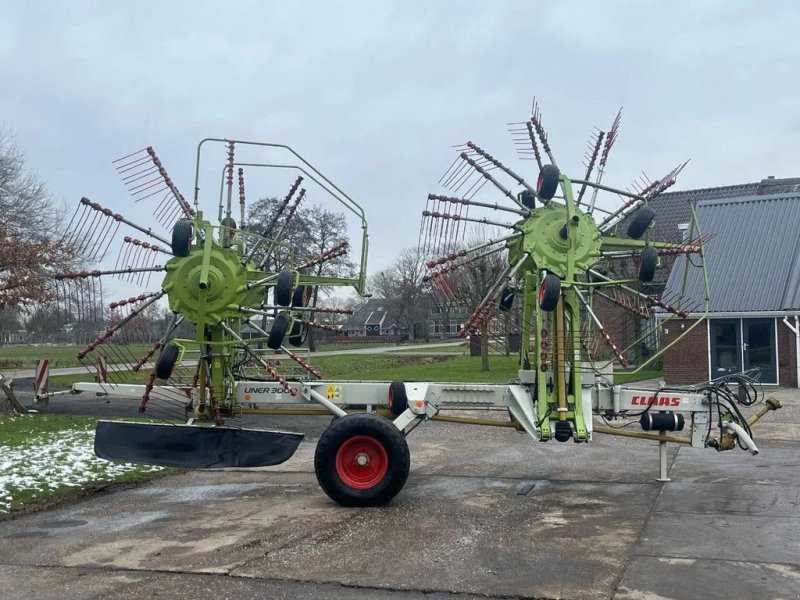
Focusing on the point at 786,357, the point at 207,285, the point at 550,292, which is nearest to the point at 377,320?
the point at 786,357

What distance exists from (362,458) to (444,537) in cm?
157

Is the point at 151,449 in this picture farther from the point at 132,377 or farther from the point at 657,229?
the point at 657,229

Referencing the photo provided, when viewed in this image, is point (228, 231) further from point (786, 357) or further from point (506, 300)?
point (786, 357)

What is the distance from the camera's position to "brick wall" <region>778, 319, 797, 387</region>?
77.7 feet

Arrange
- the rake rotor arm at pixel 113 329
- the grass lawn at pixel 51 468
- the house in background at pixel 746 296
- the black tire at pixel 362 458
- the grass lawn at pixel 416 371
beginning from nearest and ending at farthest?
the black tire at pixel 362 458, the grass lawn at pixel 51 468, the rake rotor arm at pixel 113 329, the house in background at pixel 746 296, the grass lawn at pixel 416 371

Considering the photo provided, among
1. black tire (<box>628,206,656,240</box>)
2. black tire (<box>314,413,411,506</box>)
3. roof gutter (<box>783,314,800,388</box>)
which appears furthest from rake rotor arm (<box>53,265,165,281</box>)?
roof gutter (<box>783,314,800,388</box>)

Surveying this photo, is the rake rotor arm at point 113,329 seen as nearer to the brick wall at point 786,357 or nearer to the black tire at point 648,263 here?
the black tire at point 648,263

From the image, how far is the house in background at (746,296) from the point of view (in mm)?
23891

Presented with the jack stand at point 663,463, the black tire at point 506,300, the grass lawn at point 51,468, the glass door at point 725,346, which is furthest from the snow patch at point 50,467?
the glass door at point 725,346

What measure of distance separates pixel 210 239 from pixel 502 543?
15.6 feet

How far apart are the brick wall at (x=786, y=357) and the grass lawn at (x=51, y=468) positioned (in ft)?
61.0

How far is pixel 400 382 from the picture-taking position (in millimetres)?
9328

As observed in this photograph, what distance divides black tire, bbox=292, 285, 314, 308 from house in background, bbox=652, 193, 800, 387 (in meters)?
14.9

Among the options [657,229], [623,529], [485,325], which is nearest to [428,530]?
[623,529]
